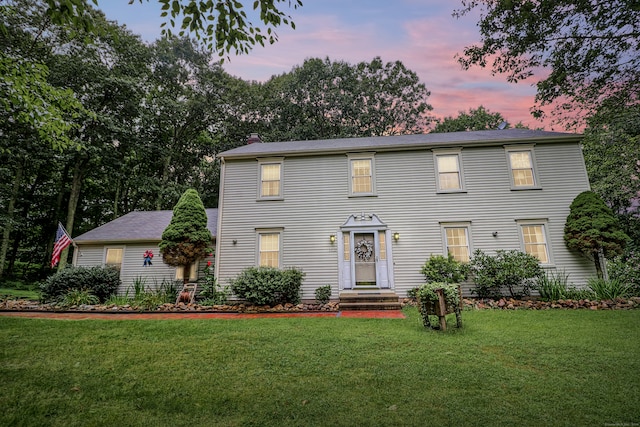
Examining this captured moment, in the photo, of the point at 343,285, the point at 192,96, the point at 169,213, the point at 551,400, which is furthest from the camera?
the point at 192,96

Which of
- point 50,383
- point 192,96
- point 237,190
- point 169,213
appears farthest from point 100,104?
point 50,383

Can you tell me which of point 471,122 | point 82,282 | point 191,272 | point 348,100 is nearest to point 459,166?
point 191,272

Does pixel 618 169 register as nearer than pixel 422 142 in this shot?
No

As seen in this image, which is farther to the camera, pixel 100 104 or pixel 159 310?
pixel 100 104

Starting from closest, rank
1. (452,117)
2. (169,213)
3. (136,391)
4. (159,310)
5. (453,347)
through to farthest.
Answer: (136,391) → (453,347) → (159,310) → (169,213) → (452,117)

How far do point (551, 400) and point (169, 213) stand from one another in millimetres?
15349

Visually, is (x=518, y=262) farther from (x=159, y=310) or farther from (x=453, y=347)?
(x=159, y=310)

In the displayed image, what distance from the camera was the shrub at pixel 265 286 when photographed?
9297 mm

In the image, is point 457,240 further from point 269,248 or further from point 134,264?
point 134,264

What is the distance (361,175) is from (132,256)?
388 inches

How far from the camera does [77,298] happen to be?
9.77 m

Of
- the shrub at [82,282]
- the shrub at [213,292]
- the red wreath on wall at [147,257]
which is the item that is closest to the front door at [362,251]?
the shrub at [213,292]

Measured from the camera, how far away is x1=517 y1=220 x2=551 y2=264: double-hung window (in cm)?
1037

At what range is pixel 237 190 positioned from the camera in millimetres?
11969
